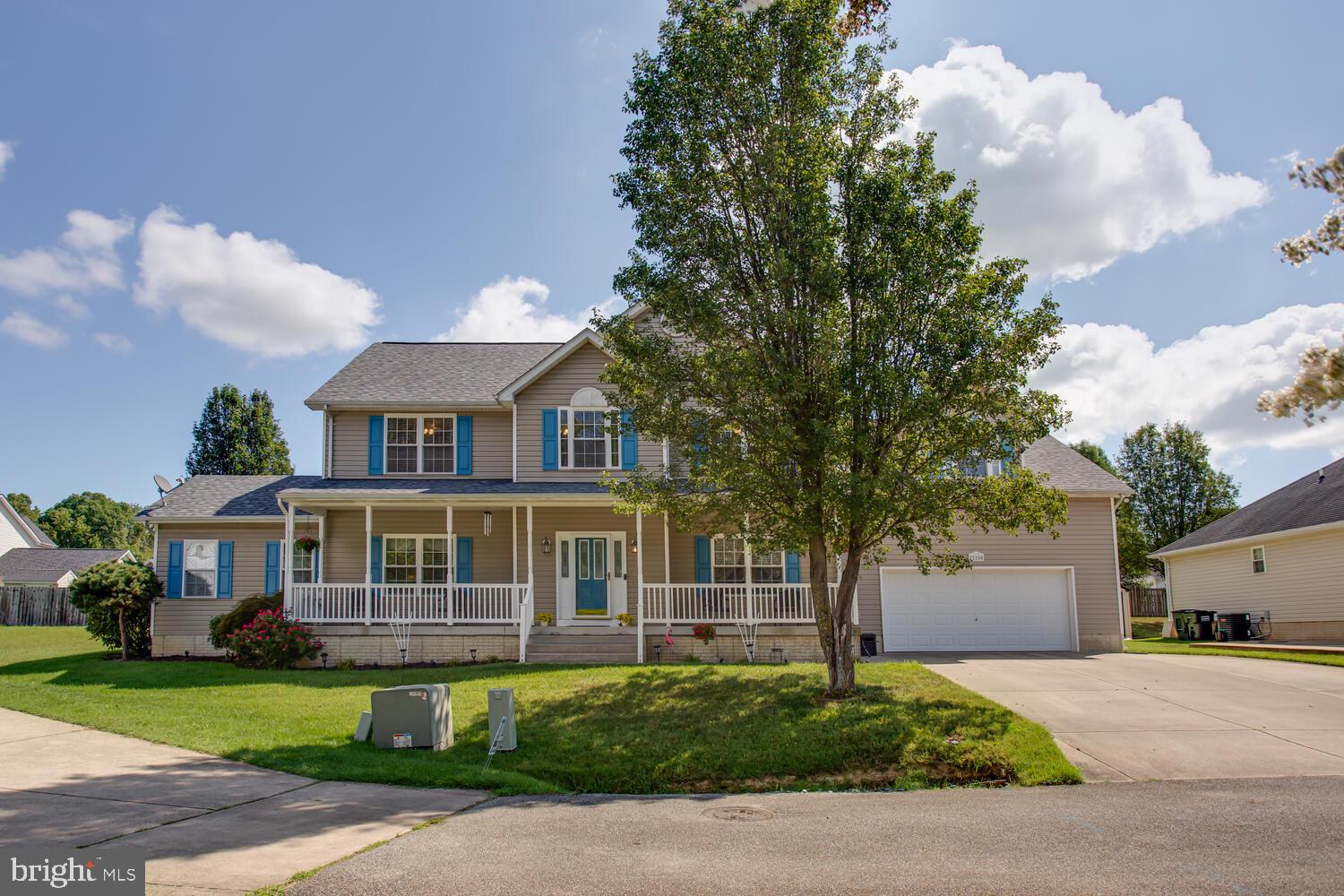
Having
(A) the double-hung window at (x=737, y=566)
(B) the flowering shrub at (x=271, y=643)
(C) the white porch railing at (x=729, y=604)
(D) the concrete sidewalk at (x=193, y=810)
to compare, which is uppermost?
(A) the double-hung window at (x=737, y=566)

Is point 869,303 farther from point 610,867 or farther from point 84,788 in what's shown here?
point 84,788

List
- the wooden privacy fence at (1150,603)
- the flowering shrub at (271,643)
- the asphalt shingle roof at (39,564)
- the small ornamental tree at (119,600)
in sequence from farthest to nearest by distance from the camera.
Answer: the asphalt shingle roof at (39,564)
the wooden privacy fence at (1150,603)
the small ornamental tree at (119,600)
the flowering shrub at (271,643)

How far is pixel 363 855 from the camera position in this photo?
5.82 meters

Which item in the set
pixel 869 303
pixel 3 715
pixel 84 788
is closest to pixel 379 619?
pixel 3 715

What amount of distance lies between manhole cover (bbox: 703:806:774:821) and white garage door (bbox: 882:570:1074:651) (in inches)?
477

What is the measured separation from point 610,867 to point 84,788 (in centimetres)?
504

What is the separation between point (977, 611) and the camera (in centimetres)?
1934

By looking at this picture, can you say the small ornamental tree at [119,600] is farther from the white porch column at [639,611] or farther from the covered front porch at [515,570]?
the white porch column at [639,611]

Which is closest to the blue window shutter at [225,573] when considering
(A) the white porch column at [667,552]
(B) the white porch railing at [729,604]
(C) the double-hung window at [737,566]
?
(B) the white porch railing at [729,604]

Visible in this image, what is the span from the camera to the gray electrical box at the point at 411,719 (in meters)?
9.59

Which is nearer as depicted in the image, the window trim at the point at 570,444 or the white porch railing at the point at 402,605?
the white porch railing at the point at 402,605

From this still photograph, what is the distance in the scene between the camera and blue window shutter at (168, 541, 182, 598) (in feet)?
65.8

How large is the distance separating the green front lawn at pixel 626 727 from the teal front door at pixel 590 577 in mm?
3819

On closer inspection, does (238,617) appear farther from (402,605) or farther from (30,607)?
(30,607)
